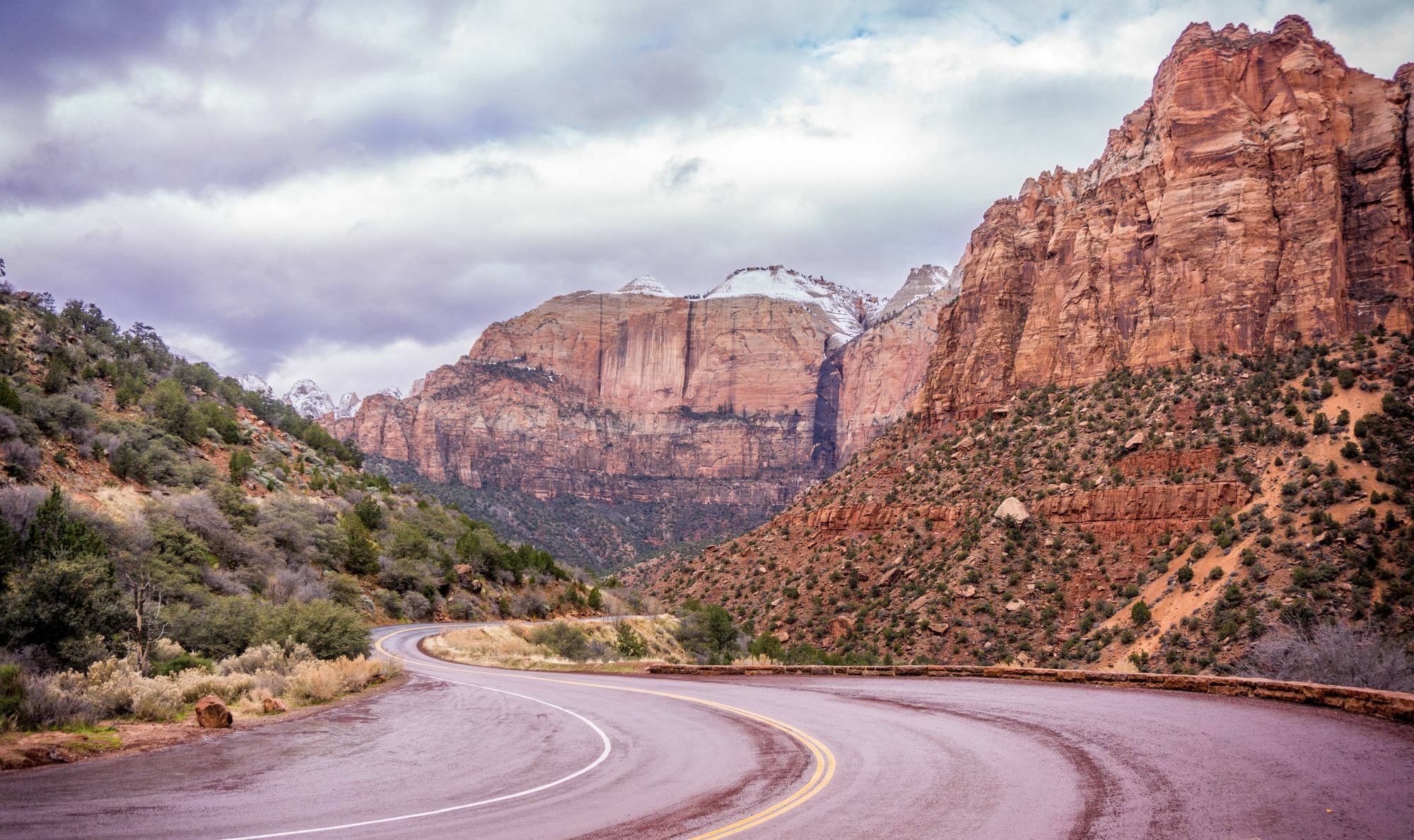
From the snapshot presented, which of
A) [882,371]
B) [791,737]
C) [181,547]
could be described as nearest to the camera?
[791,737]

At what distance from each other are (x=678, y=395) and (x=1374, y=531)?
164597mm

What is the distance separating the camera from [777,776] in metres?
9.71

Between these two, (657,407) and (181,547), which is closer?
(181,547)

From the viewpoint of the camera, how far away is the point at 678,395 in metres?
193

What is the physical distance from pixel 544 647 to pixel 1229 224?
54538 millimetres

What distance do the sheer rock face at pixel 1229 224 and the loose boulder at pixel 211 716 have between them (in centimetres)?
5903

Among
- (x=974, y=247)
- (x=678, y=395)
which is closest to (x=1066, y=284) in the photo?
(x=974, y=247)

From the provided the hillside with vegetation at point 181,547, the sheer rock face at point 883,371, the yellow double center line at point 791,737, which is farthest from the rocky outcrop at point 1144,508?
the sheer rock face at point 883,371

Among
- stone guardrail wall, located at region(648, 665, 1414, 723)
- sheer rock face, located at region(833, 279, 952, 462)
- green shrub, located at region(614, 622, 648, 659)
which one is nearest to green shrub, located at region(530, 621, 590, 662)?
green shrub, located at region(614, 622, 648, 659)

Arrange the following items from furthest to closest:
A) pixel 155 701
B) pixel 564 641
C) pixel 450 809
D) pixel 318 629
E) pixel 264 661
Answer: pixel 564 641
pixel 318 629
pixel 264 661
pixel 155 701
pixel 450 809

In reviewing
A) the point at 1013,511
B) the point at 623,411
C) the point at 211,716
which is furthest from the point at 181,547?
the point at 623,411

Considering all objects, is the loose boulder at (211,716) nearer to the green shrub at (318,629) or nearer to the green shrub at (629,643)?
the green shrub at (318,629)

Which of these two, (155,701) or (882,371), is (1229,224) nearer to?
(155,701)

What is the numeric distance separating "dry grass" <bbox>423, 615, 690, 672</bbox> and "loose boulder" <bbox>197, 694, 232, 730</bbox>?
15.9 m
